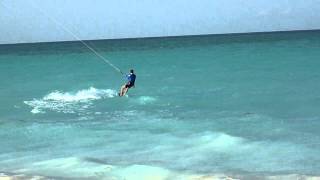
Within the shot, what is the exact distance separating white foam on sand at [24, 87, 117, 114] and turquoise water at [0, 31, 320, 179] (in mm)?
28

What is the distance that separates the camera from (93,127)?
1242 centimetres

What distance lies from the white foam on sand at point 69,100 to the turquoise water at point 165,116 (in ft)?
0.09

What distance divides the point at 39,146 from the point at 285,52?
A: 1743 centimetres

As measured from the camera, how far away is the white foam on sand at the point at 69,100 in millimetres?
14582

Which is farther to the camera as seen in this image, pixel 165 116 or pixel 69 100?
pixel 69 100

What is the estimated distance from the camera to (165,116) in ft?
43.3

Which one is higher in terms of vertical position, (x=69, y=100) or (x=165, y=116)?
(x=69, y=100)

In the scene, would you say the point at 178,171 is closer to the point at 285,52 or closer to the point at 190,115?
the point at 190,115

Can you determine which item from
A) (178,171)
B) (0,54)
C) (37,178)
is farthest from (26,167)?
(0,54)

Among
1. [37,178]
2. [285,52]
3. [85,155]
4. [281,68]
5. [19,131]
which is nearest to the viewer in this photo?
[37,178]

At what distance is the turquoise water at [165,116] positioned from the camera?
9.40 meters

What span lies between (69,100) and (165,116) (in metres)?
3.65

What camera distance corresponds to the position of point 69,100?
15.9 m

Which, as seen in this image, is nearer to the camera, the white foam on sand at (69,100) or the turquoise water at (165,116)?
the turquoise water at (165,116)
